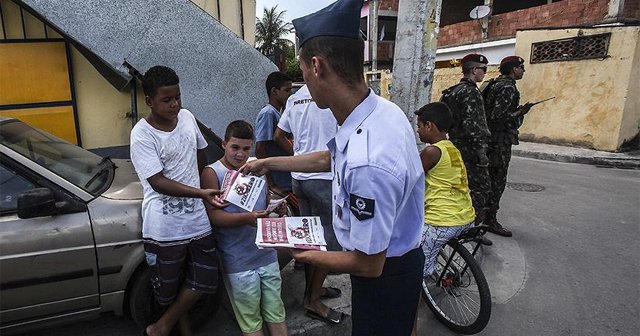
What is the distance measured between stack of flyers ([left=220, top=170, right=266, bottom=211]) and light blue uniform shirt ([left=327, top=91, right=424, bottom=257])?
2.39 ft

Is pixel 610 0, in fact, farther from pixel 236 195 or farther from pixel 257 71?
pixel 236 195

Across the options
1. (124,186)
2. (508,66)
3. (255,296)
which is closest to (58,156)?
(124,186)

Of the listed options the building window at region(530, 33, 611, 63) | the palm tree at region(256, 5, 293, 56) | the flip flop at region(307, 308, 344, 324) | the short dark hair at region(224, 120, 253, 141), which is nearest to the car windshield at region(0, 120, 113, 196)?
the short dark hair at region(224, 120, 253, 141)

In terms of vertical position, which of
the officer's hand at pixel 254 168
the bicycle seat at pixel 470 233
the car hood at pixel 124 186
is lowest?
the bicycle seat at pixel 470 233

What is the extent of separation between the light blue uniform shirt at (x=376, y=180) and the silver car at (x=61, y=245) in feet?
5.29

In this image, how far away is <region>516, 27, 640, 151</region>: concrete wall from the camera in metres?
8.45

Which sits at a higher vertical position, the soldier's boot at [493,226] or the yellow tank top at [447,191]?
the yellow tank top at [447,191]

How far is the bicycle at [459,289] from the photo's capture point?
2.68m

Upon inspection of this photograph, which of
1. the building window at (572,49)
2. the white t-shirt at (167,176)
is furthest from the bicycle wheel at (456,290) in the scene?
the building window at (572,49)

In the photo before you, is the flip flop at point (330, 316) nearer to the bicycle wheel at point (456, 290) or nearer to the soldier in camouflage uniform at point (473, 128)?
the bicycle wheel at point (456, 290)

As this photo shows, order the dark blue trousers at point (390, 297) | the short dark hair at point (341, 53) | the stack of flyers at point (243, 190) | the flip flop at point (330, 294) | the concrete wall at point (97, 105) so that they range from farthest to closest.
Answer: the concrete wall at point (97, 105) → the flip flop at point (330, 294) → the stack of flyers at point (243, 190) → the dark blue trousers at point (390, 297) → the short dark hair at point (341, 53)

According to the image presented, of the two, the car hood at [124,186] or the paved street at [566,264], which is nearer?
the car hood at [124,186]

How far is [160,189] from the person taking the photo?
214 cm

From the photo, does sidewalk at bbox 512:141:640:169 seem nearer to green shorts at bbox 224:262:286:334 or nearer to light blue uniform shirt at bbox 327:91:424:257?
green shorts at bbox 224:262:286:334
